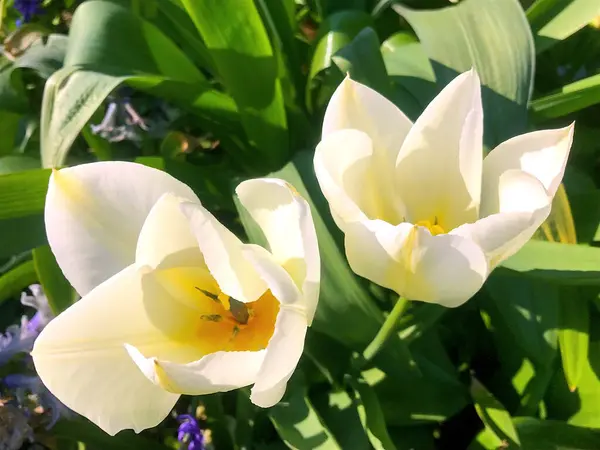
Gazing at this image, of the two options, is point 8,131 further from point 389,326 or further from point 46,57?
point 389,326

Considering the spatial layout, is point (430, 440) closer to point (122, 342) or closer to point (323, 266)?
point (323, 266)

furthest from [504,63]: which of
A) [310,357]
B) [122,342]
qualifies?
[122,342]

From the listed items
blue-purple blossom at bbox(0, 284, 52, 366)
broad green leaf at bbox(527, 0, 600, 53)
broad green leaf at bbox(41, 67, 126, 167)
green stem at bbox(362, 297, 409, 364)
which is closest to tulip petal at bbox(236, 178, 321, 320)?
green stem at bbox(362, 297, 409, 364)

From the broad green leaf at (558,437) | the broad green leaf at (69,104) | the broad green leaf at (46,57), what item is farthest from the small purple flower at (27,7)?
the broad green leaf at (558,437)

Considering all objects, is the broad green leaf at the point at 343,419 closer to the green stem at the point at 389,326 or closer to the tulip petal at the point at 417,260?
the green stem at the point at 389,326

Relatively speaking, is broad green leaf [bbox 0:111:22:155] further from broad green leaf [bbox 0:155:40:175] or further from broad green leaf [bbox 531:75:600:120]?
broad green leaf [bbox 531:75:600:120]

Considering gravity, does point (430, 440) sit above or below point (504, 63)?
below
